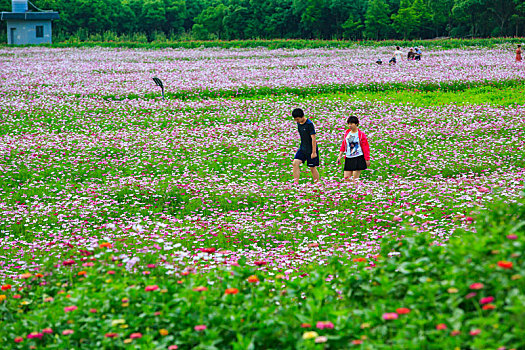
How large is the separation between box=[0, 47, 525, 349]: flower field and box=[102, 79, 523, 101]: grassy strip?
13 centimetres

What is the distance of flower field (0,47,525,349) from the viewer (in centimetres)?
442

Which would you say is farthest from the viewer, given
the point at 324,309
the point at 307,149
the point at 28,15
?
the point at 28,15

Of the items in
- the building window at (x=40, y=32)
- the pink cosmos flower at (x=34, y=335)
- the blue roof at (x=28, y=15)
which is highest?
the blue roof at (x=28, y=15)

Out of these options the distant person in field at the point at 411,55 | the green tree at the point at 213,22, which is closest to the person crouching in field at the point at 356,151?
the distant person in field at the point at 411,55

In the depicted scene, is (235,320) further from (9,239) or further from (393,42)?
(393,42)

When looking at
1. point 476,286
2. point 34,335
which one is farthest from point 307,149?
point 34,335

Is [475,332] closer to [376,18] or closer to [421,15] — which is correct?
[376,18]

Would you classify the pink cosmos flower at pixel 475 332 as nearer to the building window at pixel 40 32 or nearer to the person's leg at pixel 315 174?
the person's leg at pixel 315 174

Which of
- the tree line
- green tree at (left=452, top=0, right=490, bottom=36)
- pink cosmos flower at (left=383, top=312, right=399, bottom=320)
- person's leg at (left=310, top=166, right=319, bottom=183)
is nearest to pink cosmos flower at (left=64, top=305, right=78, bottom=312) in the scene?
pink cosmos flower at (left=383, top=312, right=399, bottom=320)

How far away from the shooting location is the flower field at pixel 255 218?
4422 mm

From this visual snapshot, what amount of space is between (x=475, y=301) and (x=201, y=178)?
9.65 m

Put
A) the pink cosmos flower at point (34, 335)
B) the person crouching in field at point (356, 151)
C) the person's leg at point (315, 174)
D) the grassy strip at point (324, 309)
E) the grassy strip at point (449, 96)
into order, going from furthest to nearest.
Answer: the grassy strip at point (449, 96) < the person's leg at point (315, 174) < the person crouching in field at point (356, 151) < the pink cosmos flower at point (34, 335) < the grassy strip at point (324, 309)

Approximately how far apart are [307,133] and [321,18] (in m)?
89.7

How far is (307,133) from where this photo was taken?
40.9ft
